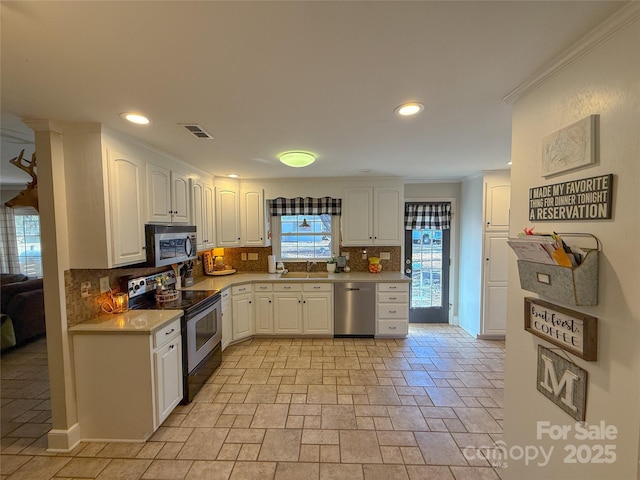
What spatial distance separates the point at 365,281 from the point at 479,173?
7.17ft

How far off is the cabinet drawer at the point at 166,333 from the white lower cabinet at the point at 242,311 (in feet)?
4.29

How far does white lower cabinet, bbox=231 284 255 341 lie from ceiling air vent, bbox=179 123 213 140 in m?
2.10

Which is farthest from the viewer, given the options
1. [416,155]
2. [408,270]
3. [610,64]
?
[408,270]

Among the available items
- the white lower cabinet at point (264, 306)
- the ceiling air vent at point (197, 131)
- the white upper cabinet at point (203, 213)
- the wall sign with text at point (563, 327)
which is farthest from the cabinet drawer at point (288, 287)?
the wall sign with text at point (563, 327)

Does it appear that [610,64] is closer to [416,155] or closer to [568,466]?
[568,466]

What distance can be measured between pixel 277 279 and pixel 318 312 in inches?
29.8

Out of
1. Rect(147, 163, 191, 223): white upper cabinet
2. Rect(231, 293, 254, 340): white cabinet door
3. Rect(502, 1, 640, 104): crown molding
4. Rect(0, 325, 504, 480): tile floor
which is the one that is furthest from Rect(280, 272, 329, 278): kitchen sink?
Rect(502, 1, 640, 104): crown molding

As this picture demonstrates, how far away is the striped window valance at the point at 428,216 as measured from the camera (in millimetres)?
4398

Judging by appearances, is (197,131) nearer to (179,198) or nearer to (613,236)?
(179,198)

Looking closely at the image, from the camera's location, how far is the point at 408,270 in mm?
4543

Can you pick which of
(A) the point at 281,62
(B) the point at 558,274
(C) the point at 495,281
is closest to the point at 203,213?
(A) the point at 281,62

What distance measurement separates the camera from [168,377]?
221 cm

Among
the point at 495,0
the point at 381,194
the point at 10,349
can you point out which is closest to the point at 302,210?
the point at 381,194

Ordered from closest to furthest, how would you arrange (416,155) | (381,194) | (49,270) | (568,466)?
(568,466), (49,270), (416,155), (381,194)
